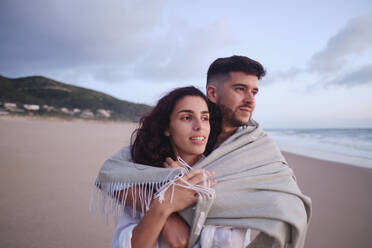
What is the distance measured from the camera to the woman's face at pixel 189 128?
1.67 metres

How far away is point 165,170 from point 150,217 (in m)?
0.29

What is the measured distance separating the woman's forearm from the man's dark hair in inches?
57.0

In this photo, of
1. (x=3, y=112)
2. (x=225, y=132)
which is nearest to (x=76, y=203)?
(x=225, y=132)

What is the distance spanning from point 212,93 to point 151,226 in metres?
1.47

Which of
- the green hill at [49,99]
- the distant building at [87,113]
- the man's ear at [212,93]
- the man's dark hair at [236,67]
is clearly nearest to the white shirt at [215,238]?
the man's ear at [212,93]

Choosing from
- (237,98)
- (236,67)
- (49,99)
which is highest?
(49,99)

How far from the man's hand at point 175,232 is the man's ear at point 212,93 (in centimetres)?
127

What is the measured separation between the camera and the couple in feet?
4.25

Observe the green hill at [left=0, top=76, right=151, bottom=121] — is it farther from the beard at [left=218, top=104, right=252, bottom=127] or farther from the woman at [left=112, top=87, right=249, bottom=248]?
the beard at [left=218, top=104, right=252, bottom=127]

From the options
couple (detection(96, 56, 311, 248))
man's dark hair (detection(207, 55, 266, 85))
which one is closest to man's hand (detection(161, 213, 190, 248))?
couple (detection(96, 56, 311, 248))

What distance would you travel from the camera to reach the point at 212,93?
235 cm

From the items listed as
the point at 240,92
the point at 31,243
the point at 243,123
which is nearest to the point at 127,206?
the point at 243,123

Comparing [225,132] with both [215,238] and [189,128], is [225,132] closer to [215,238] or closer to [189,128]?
[189,128]

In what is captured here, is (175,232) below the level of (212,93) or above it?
below
